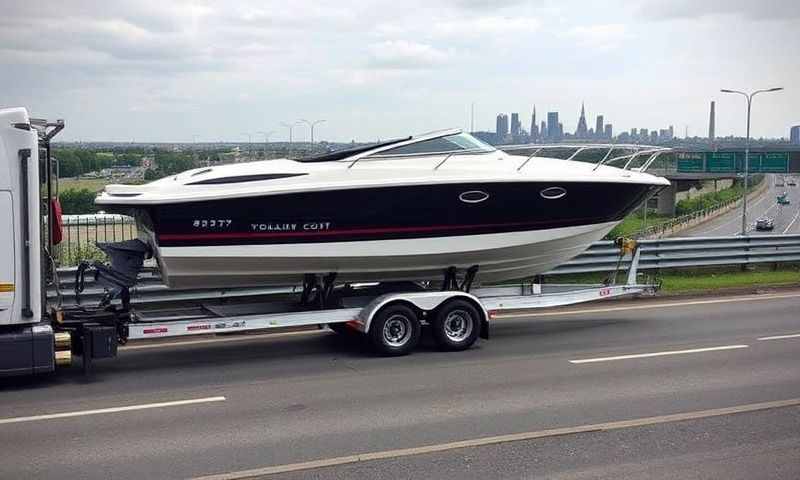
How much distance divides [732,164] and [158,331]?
62.5 metres

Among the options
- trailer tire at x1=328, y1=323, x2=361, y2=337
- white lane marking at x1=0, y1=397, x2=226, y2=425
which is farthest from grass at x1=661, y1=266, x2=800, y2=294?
white lane marking at x1=0, y1=397, x2=226, y2=425

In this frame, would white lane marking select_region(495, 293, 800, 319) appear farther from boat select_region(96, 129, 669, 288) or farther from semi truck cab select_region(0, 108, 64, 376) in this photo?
semi truck cab select_region(0, 108, 64, 376)

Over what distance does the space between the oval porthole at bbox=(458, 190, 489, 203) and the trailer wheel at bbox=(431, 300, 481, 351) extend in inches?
52.6

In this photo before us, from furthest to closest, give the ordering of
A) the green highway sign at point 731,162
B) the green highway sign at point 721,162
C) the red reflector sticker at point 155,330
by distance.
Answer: the green highway sign at point 721,162 < the green highway sign at point 731,162 < the red reflector sticker at point 155,330

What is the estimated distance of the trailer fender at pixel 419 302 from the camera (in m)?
11.5

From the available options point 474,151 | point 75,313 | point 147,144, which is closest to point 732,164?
point 147,144

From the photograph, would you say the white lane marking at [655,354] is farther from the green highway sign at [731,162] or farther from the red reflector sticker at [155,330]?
the green highway sign at [731,162]

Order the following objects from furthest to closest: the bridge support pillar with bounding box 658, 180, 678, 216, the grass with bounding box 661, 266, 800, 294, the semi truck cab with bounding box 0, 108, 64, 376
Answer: the bridge support pillar with bounding box 658, 180, 678, 216 < the grass with bounding box 661, 266, 800, 294 < the semi truck cab with bounding box 0, 108, 64, 376

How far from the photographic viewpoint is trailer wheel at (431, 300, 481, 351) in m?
11.9

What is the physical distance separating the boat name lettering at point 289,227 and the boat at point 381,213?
0.01 m

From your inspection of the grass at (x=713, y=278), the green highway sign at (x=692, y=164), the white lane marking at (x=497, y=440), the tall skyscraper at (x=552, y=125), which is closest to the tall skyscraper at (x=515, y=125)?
the tall skyscraper at (x=552, y=125)

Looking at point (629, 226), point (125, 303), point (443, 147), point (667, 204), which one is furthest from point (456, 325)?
point (667, 204)

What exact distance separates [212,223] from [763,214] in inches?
3359

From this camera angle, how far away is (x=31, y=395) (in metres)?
9.69
